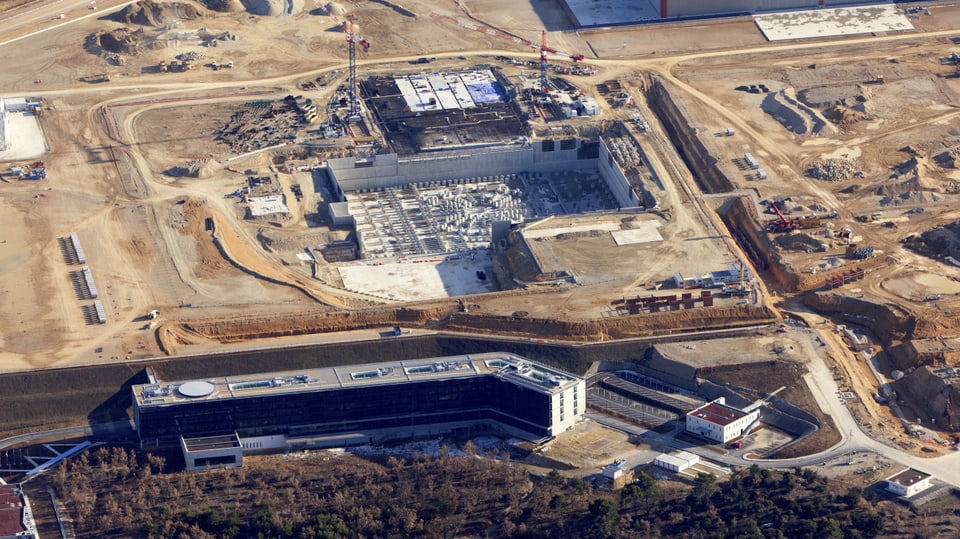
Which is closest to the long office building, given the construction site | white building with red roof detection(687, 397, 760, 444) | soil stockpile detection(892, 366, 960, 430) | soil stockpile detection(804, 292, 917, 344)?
the construction site

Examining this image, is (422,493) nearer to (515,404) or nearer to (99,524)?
(515,404)

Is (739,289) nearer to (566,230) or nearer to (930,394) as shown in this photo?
(566,230)

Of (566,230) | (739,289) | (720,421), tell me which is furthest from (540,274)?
(720,421)

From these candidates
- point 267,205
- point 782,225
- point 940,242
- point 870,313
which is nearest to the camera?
point 870,313

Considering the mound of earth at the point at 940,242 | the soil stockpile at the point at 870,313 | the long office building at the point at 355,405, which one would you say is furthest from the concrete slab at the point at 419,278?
the mound of earth at the point at 940,242

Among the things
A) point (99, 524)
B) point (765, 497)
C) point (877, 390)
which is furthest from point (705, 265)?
point (99, 524)

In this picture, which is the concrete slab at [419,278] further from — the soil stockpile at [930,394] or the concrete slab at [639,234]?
the soil stockpile at [930,394]
